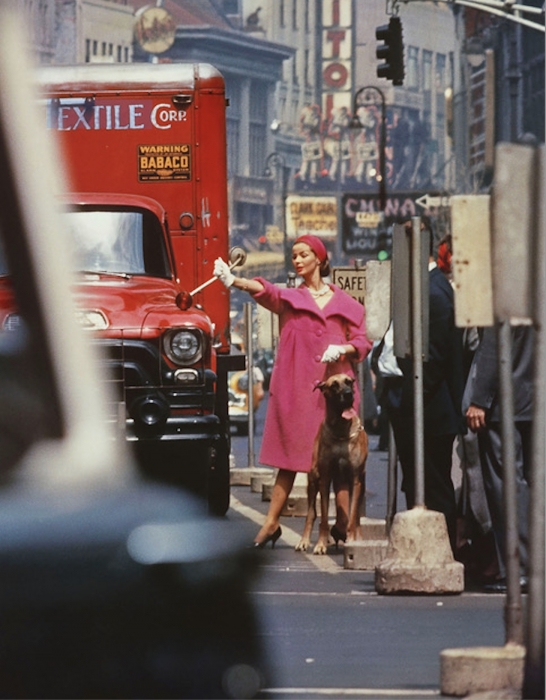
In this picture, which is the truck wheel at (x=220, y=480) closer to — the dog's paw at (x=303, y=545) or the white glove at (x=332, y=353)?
the dog's paw at (x=303, y=545)

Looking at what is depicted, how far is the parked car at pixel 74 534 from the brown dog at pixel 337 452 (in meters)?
8.43

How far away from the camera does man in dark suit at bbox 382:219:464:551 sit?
38.5 ft

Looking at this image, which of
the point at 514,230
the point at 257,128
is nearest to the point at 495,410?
the point at 514,230

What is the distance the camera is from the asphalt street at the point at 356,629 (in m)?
7.66

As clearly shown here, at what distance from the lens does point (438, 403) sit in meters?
11.7

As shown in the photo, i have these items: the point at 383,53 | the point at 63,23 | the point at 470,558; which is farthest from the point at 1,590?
the point at 63,23

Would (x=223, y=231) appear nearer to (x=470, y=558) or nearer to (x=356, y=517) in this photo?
(x=356, y=517)

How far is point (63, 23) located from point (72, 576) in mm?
133832

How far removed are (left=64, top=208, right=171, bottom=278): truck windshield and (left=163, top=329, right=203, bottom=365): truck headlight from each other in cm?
104

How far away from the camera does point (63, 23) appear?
13550 centimetres

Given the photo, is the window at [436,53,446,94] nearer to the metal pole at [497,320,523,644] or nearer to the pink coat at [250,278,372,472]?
the pink coat at [250,278,372,472]

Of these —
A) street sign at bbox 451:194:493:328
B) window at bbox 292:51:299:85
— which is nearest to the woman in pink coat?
street sign at bbox 451:194:493:328

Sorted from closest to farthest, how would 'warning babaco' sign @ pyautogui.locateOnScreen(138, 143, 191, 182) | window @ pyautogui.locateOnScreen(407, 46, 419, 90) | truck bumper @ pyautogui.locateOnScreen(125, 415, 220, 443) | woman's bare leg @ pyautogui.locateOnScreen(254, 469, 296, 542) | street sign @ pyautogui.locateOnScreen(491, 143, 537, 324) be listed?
street sign @ pyautogui.locateOnScreen(491, 143, 537, 324)
truck bumper @ pyautogui.locateOnScreen(125, 415, 220, 443)
woman's bare leg @ pyautogui.locateOnScreen(254, 469, 296, 542)
'warning babaco' sign @ pyautogui.locateOnScreen(138, 143, 191, 182)
window @ pyautogui.locateOnScreen(407, 46, 419, 90)

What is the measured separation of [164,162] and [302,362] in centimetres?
269
